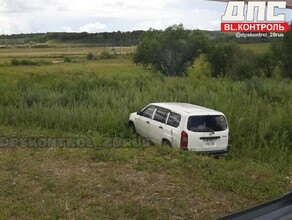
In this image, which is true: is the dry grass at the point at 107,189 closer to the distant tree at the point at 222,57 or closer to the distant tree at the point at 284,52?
the distant tree at the point at 284,52

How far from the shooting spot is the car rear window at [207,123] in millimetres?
9094

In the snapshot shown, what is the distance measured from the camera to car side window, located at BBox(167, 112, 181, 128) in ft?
30.4

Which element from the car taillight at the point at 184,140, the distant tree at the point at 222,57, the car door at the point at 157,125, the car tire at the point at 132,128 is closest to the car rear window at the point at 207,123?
the car taillight at the point at 184,140

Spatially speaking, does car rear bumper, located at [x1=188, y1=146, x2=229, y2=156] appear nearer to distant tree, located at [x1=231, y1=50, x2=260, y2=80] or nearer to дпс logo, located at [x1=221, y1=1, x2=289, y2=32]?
дпс logo, located at [x1=221, y1=1, x2=289, y2=32]

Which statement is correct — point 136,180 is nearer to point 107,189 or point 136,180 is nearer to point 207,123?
point 107,189

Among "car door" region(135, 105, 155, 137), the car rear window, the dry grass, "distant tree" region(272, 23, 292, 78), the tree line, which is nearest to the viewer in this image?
the dry grass

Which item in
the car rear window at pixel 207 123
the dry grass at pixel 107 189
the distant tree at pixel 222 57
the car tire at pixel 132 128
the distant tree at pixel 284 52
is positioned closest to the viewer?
the dry grass at pixel 107 189

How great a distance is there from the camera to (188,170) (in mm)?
6676

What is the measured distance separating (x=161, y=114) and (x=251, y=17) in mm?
6076

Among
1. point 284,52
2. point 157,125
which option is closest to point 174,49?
point 284,52

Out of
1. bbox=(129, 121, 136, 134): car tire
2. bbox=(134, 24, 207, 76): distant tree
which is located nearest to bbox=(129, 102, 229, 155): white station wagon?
bbox=(129, 121, 136, 134): car tire

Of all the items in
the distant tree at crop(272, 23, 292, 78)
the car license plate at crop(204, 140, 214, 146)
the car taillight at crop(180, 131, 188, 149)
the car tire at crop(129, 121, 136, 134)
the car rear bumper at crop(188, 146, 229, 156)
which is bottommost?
the car rear bumper at crop(188, 146, 229, 156)

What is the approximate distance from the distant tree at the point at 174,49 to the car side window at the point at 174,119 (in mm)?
41523

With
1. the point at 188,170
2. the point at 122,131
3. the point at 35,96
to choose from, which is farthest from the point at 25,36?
the point at 188,170
